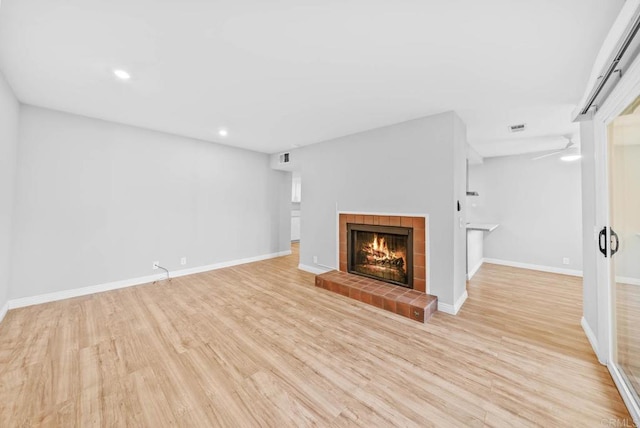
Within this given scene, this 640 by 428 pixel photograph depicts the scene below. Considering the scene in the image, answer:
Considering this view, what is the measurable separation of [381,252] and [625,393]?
243 centimetres

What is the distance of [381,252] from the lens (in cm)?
365

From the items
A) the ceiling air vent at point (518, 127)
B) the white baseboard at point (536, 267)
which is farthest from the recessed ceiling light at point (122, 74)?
the white baseboard at point (536, 267)

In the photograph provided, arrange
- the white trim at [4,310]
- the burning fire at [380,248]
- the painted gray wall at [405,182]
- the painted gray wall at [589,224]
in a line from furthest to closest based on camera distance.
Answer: the burning fire at [380,248] → the painted gray wall at [405,182] → the white trim at [4,310] → the painted gray wall at [589,224]

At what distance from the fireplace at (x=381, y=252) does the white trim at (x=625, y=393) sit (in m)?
1.76

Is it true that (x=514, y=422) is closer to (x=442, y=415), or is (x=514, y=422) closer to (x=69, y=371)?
(x=442, y=415)

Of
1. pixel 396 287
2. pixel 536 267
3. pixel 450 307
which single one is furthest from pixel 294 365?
pixel 536 267

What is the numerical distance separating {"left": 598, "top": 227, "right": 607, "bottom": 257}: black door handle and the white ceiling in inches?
56.1

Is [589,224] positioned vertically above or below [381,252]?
above

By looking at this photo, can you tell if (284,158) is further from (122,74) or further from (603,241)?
(603,241)

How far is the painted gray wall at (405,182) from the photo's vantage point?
293 cm

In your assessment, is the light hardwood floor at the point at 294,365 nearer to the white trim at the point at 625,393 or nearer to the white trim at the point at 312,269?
the white trim at the point at 625,393

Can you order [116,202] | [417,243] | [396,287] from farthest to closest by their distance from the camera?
[116,202], [396,287], [417,243]

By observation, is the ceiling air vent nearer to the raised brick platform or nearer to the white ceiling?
the white ceiling

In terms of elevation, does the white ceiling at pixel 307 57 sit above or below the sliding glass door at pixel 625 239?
above
